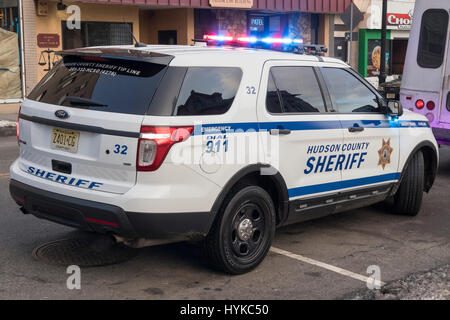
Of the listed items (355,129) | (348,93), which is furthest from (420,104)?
(355,129)

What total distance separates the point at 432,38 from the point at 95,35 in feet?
37.7

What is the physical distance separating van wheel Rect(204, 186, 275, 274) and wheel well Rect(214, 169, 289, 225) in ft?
0.24

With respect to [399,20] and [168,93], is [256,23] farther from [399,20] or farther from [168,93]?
[168,93]

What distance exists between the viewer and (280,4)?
22.0m

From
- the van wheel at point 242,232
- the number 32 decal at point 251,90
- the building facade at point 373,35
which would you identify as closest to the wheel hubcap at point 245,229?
the van wheel at point 242,232

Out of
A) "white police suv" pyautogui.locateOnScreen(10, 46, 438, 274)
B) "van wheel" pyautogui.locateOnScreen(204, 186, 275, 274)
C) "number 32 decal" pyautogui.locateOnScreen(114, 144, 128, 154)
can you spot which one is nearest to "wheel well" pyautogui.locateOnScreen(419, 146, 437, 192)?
"white police suv" pyautogui.locateOnScreen(10, 46, 438, 274)

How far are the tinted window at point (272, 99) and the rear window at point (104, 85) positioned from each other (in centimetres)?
104

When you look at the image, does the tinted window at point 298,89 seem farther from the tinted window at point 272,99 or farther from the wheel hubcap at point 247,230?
the wheel hubcap at point 247,230

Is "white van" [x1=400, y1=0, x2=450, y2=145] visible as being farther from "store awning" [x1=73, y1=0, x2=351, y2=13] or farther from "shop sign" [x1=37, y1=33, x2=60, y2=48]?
"shop sign" [x1=37, y1=33, x2=60, y2=48]

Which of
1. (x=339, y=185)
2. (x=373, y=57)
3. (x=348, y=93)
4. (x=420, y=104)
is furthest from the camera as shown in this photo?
(x=373, y=57)

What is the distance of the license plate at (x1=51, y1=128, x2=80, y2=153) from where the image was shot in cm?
501
